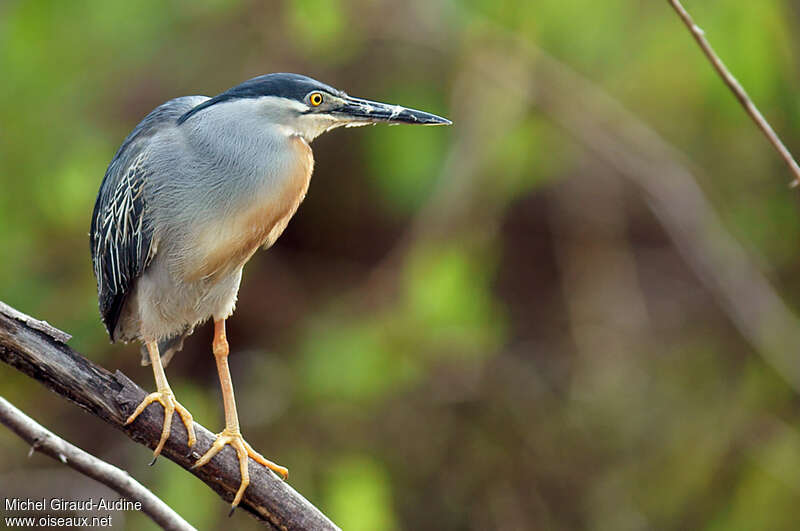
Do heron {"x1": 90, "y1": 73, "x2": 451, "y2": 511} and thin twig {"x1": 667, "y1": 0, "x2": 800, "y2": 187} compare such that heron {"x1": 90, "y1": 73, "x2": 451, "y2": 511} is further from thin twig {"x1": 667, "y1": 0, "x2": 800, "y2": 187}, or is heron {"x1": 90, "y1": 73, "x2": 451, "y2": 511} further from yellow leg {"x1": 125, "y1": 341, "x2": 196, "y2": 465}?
thin twig {"x1": 667, "y1": 0, "x2": 800, "y2": 187}

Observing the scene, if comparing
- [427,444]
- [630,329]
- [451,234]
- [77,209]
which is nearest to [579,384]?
[630,329]

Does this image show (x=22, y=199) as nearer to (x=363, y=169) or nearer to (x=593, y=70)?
(x=363, y=169)

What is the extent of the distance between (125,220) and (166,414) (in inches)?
22.6

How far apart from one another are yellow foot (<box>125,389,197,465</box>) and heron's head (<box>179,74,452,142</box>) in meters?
0.73

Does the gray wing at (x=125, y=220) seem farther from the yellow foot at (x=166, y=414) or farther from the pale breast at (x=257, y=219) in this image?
the yellow foot at (x=166, y=414)

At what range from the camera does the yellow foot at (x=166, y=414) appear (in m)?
2.09

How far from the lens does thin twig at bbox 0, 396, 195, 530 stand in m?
1.51

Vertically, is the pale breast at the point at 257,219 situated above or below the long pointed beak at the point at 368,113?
below

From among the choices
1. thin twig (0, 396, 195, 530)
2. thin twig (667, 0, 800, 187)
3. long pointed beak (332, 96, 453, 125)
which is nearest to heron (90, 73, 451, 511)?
long pointed beak (332, 96, 453, 125)

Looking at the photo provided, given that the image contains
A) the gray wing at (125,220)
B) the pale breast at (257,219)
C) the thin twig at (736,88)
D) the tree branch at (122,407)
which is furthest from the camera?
the gray wing at (125,220)

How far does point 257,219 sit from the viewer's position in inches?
86.9

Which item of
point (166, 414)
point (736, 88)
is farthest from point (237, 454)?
point (736, 88)

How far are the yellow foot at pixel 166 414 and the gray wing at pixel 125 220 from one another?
38cm

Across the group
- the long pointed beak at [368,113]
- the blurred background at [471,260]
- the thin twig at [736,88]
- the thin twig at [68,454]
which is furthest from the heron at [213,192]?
the blurred background at [471,260]
